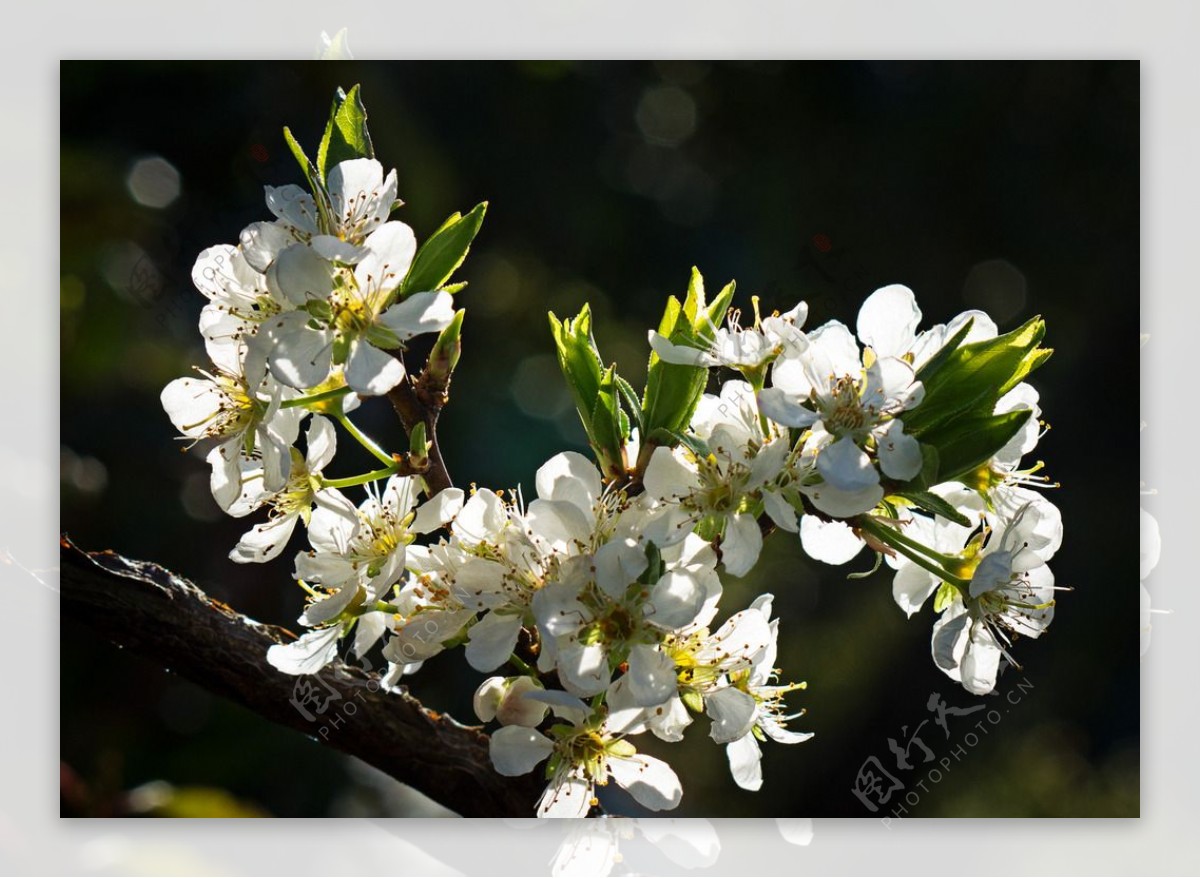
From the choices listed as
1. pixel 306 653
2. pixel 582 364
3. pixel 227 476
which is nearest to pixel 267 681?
pixel 306 653

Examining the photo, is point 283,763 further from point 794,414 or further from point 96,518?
point 794,414

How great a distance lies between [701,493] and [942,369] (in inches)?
8.6

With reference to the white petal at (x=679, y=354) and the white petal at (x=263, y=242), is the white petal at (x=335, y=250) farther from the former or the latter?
the white petal at (x=679, y=354)

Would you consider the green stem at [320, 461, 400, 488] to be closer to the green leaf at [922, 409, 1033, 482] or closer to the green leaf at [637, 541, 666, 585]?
the green leaf at [637, 541, 666, 585]

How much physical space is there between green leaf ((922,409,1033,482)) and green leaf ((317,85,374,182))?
534mm

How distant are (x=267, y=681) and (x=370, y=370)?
456 millimetres

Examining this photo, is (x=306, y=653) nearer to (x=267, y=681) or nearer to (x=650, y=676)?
(x=267, y=681)

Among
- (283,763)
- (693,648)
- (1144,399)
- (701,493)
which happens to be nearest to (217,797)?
(283,763)

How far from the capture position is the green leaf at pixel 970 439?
0.95 metres

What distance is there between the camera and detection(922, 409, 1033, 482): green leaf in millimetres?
950

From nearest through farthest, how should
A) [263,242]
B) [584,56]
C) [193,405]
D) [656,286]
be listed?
[263,242] → [193,405] → [584,56] → [656,286]

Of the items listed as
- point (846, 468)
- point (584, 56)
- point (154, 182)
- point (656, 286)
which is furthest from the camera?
point (656, 286)

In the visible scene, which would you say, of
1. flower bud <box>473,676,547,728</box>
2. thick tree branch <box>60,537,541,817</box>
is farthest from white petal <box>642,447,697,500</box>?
thick tree branch <box>60,537,541,817</box>

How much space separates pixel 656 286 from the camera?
2270 mm
